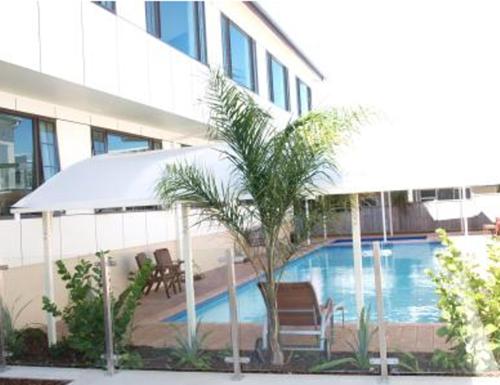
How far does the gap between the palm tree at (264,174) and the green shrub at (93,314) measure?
1.43 meters

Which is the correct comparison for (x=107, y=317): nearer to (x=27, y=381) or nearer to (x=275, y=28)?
(x=27, y=381)

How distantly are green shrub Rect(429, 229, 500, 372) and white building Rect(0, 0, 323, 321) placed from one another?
3.22 meters

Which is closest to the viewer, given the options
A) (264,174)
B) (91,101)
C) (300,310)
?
(264,174)

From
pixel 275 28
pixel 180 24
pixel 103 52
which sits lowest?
pixel 103 52

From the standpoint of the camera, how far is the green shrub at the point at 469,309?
20.5 ft

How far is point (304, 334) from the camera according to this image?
7.67m

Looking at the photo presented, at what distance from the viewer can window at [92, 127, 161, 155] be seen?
13.9 m

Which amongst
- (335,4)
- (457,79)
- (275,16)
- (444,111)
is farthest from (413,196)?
(444,111)

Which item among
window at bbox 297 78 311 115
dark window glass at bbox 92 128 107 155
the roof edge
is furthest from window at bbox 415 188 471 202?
dark window glass at bbox 92 128 107 155

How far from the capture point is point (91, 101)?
40.1 ft

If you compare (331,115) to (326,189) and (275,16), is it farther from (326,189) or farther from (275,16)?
(275,16)

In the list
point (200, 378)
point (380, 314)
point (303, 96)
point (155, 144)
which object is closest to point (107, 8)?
point (155, 144)

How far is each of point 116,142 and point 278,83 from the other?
13.4m

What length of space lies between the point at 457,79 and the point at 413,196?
9872mm
